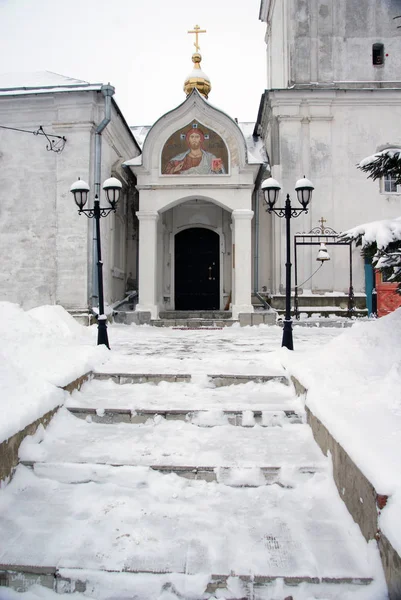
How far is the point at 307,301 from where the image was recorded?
49.4 feet

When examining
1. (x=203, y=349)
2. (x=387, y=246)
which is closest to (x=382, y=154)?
(x=387, y=246)

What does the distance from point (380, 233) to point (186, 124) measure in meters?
11.0

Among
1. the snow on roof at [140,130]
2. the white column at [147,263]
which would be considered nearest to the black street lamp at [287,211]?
the white column at [147,263]

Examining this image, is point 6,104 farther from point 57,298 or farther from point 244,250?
point 244,250

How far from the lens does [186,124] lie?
45.3ft

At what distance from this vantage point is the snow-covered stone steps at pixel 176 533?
2.50 meters

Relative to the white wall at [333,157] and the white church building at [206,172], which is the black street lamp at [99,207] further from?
the white wall at [333,157]

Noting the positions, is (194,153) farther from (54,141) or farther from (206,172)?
(54,141)

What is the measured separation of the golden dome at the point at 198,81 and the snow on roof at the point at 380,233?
1556 cm

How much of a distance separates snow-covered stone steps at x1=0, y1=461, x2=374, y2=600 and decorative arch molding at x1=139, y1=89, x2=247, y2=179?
11548mm

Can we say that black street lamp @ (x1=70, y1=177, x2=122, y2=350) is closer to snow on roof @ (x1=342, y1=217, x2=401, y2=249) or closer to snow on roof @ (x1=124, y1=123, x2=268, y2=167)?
snow on roof @ (x1=342, y1=217, x2=401, y2=249)

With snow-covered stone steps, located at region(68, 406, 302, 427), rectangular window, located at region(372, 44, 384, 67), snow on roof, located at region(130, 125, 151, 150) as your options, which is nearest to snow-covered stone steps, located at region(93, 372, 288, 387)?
snow-covered stone steps, located at region(68, 406, 302, 427)

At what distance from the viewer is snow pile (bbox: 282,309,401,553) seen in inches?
101

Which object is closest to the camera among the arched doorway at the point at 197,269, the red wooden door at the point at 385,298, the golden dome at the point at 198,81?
the red wooden door at the point at 385,298
